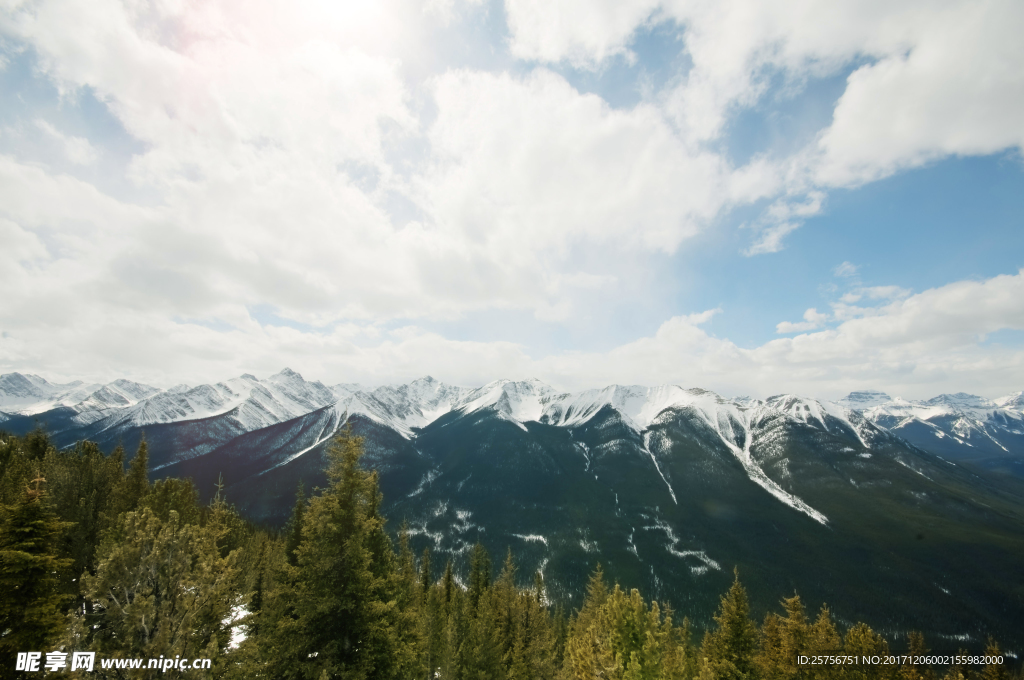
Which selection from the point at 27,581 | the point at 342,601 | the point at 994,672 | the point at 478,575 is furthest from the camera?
the point at 478,575

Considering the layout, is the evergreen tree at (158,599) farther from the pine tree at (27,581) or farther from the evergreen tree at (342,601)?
the evergreen tree at (342,601)

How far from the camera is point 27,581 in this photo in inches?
635

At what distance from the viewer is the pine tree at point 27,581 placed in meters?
15.4

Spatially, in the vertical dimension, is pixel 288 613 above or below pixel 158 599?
below

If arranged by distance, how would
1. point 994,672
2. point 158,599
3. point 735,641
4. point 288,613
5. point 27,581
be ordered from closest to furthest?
point 158,599, point 27,581, point 288,613, point 735,641, point 994,672

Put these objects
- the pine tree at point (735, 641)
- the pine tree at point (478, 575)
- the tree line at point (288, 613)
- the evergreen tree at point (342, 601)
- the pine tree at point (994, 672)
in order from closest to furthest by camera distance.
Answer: the tree line at point (288, 613) < the evergreen tree at point (342, 601) < the pine tree at point (735, 641) < the pine tree at point (994, 672) < the pine tree at point (478, 575)

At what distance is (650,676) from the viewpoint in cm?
2914

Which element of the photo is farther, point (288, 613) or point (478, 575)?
point (478, 575)

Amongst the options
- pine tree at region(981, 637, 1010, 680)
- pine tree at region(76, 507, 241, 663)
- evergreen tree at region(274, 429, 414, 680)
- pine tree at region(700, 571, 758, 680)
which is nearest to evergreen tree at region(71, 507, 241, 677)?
pine tree at region(76, 507, 241, 663)

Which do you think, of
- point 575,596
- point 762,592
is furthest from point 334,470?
point 762,592

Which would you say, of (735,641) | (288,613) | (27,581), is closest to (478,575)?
(735,641)

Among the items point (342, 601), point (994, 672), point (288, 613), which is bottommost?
point (994, 672)

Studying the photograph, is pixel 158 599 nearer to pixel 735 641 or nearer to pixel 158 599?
pixel 158 599

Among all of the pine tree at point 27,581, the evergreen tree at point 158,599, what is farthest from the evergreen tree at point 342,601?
the pine tree at point 27,581
